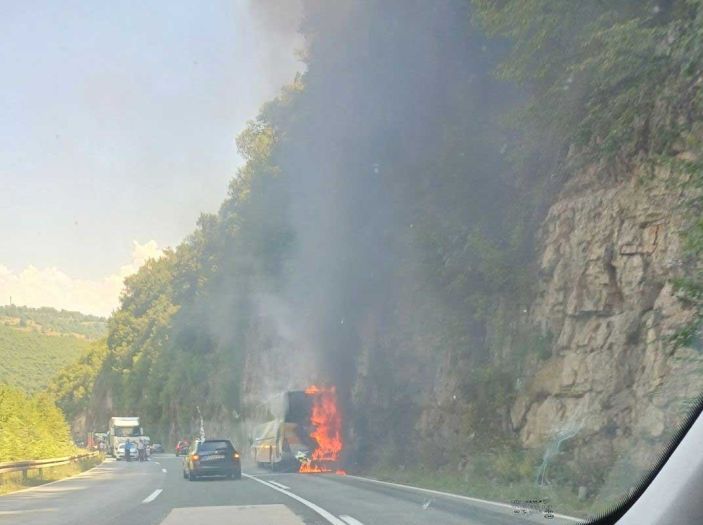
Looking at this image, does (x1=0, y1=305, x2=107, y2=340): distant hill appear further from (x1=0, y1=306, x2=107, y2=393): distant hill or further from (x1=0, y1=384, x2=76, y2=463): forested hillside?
(x1=0, y1=384, x2=76, y2=463): forested hillside

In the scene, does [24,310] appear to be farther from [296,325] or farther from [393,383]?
[393,383]

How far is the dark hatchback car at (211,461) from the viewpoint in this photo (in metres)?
27.2

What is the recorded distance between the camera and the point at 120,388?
414 feet

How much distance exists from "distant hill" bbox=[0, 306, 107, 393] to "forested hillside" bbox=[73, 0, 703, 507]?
42.1m

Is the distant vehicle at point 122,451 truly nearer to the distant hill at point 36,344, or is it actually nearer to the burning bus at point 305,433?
the distant hill at point 36,344

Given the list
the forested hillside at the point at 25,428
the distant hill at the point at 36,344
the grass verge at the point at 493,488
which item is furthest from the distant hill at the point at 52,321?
the grass verge at the point at 493,488

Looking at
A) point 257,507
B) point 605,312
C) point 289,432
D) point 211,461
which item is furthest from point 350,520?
point 289,432

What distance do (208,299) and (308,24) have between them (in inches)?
1648

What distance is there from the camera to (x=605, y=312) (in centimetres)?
2055

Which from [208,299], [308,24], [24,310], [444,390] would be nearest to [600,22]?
[444,390]

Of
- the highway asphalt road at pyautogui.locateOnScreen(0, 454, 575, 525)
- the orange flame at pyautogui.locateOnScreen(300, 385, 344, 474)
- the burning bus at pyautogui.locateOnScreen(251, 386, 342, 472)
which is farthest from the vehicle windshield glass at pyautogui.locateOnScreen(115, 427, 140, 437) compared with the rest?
the highway asphalt road at pyautogui.locateOnScreen(0, 454, 575, 525)

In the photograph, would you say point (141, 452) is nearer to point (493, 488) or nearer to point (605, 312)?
point (493, 488)

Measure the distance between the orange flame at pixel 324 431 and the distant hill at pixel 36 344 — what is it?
1787 inches

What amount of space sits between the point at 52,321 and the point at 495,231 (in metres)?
120
